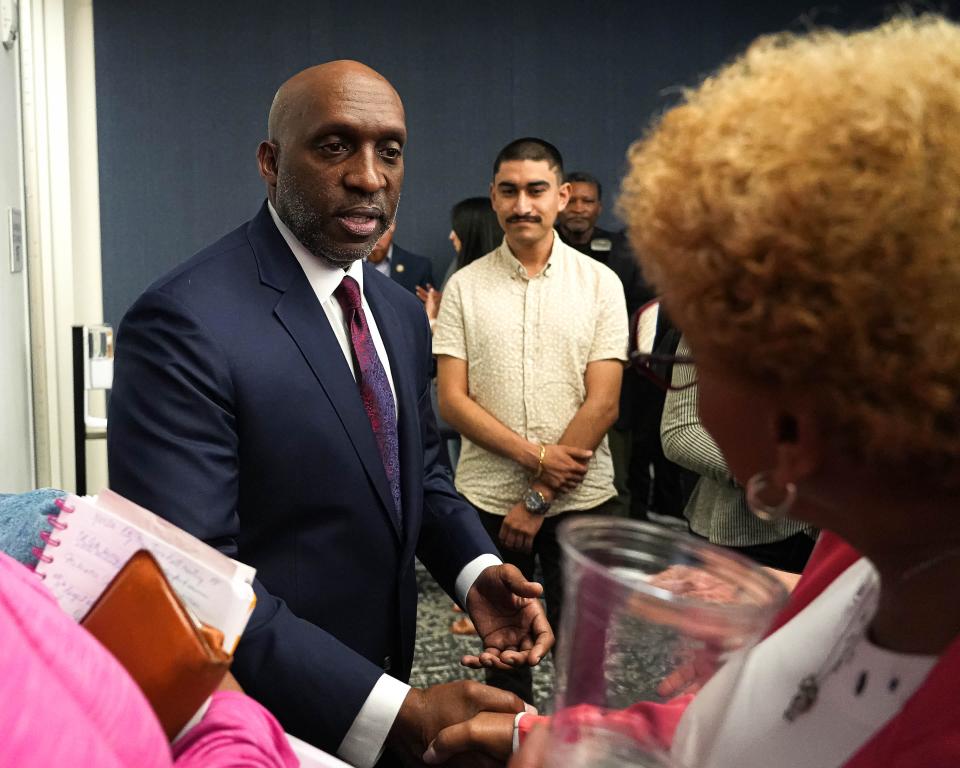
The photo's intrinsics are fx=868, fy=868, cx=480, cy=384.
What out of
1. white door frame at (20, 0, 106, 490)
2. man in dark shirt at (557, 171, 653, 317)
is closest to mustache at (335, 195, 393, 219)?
white door frame at (20, 0, 106, 490)

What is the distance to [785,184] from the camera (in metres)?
0.51

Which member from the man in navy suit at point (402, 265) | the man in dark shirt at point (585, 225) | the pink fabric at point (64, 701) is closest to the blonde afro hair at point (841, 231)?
the pink fabric at point (64, 701)

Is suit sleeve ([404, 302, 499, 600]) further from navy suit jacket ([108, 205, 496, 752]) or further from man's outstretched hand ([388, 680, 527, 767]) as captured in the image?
man's outstretched hand ([388, 680, 527, 767])

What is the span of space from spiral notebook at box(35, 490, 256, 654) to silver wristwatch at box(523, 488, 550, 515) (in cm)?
188

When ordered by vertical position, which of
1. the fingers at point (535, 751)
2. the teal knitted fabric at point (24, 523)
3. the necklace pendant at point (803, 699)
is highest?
the necklace pendant at point (803, 699)

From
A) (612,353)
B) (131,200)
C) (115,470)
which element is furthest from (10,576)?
(131,200)

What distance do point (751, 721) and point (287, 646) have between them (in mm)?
773

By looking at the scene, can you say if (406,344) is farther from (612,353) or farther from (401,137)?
(612,353)

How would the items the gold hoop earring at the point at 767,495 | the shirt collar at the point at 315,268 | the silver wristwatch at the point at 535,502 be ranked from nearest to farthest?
the gold hoop earring at the point at 767,495
the shirt collar at the point at 315,268
the silver wristwatch at the point at 535,502

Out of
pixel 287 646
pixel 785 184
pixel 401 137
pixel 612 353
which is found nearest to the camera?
pixel 785 184

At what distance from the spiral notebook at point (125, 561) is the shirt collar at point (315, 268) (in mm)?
735

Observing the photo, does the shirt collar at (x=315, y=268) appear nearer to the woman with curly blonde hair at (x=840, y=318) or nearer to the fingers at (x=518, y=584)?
the fingers at (x=518, y=584)

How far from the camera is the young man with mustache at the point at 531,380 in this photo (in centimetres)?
278

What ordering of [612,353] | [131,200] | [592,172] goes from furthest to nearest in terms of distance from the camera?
[592,172] < [131,200] < [612,353]
